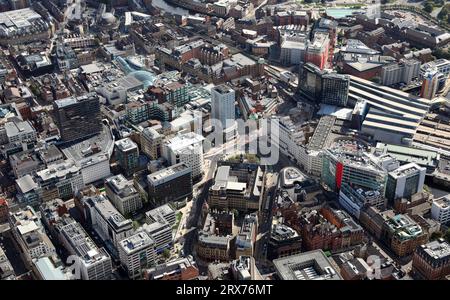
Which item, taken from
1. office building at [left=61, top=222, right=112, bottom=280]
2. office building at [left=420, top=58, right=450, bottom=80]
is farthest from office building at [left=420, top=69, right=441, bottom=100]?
office building at [left=61, top=222, right=112, bottom=280]

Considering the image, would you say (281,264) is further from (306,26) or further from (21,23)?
(21,23)

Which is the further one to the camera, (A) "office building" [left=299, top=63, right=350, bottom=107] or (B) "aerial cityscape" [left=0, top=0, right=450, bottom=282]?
(A) "office building" [left=299, top=63, right=350, bottom=107]

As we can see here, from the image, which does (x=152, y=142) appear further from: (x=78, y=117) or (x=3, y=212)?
(x=3, y=212)

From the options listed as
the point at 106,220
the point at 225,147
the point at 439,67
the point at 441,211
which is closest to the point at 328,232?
the point at 441,211

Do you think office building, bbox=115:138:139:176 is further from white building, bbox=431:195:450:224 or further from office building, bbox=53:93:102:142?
white building, bbox=431:195:450:224

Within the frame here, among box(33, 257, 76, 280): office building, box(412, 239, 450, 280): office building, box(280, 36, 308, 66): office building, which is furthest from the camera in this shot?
box(280, 36, 308, 66): office building

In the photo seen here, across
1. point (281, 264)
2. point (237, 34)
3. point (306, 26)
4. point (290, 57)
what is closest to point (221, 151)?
point (281, 264)

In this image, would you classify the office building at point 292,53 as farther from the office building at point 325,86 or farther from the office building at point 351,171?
the office building at point 351,171
